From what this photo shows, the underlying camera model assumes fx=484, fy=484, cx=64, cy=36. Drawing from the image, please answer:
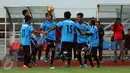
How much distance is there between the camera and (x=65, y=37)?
16.9m

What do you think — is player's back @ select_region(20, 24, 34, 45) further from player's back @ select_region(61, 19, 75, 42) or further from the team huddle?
player's back @ select_region(61, 19, 75, 42)

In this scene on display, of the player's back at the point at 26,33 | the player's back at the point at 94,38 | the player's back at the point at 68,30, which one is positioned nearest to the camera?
the player's back at the point at 68,30

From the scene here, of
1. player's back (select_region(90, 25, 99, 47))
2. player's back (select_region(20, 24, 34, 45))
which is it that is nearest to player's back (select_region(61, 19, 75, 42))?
player's back (select_region(20, 24, 34, 45))

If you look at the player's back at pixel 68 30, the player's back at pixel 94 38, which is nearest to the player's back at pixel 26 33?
Result: the player's back at pixel 68 30

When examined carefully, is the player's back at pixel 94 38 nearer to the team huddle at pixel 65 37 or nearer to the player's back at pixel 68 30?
the team huddle at pixel 65 37

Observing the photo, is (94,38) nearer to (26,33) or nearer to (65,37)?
(65,37)

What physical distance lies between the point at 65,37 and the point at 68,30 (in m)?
0.27

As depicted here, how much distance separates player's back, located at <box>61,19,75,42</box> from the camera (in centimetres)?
1681

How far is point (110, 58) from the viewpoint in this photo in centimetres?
2292

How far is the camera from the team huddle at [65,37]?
16875 mm

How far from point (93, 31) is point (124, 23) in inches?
216

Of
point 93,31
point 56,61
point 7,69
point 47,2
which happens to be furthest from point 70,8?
point 7,69

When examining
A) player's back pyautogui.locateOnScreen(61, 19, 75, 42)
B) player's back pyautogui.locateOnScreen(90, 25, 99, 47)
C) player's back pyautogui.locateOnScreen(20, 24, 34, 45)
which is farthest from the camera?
player's back pyautogui.locateOnScreen(90, 25, 99, 47)

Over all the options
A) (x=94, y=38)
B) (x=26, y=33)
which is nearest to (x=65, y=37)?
(x=26, y=33)
